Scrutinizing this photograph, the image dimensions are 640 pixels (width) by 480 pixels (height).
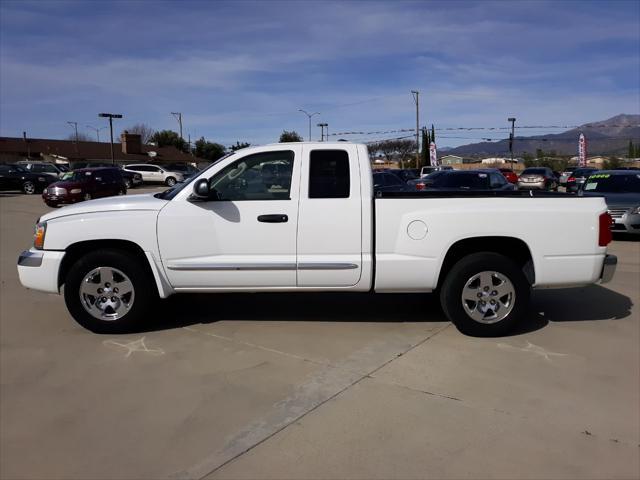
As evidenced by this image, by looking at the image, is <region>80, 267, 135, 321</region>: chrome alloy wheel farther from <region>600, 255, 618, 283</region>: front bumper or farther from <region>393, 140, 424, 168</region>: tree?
<region>393, 140, 424, 168</region>: tree

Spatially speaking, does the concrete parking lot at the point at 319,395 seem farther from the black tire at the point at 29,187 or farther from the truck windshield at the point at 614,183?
the black tire at the point at 29,187

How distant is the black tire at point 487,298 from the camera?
5.21m

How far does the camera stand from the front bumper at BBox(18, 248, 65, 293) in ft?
17.4

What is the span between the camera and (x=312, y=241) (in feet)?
17.0

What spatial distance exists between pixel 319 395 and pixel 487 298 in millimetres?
Answer: 2125

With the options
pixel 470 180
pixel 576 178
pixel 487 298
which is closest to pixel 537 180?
pixel 576 178

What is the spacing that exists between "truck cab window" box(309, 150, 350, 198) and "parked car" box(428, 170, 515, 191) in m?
9.01

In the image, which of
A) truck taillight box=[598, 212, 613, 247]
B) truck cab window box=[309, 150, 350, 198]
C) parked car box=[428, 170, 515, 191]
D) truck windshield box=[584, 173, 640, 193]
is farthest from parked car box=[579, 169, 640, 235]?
truck cab window box=[309, 150, 350, 198]

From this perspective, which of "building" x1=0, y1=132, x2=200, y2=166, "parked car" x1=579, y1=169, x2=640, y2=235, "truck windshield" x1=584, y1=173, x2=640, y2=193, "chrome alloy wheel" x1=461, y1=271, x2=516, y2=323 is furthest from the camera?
"building" x1=0, y1=132, x2=200, y2=166

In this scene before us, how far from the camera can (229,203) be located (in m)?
5.20

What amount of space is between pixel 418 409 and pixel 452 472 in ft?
2.45

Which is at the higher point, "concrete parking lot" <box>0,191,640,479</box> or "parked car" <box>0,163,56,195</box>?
"parked car" <box>0,163,56,195</box>

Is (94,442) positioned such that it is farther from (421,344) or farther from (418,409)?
Answer: (421,344)

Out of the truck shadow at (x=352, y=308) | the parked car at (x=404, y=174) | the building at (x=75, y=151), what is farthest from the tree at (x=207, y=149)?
the truck shadow at (x=352, y=308)
